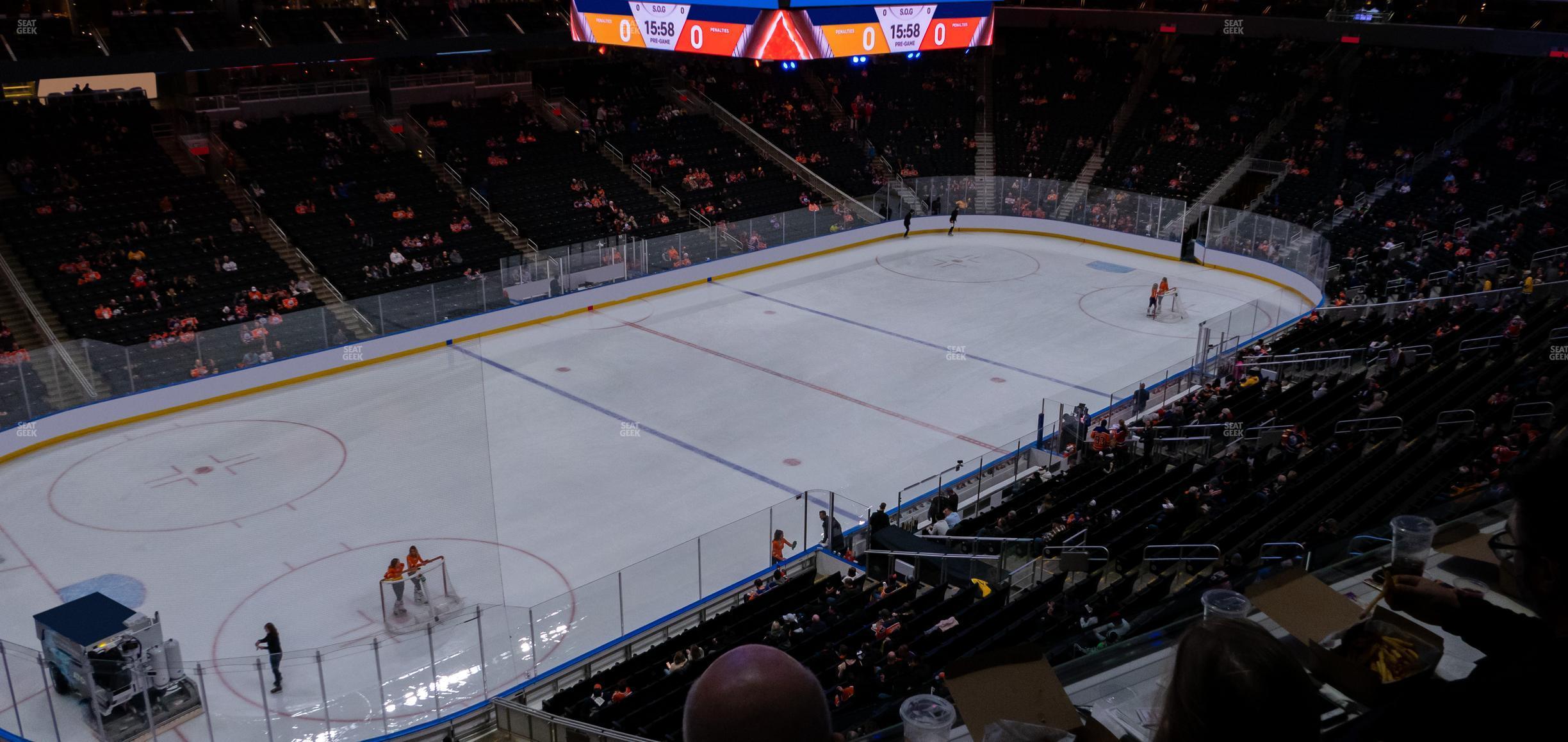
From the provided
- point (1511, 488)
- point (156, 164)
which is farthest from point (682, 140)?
point (1511, 488)

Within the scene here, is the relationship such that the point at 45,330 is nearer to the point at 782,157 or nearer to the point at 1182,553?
the point at 1182,553

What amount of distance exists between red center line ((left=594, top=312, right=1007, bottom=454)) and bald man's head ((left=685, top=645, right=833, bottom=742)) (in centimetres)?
1647

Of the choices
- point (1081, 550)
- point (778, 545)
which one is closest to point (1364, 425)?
point (1081, 550)

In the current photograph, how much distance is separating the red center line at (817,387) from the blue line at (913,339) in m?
3.59

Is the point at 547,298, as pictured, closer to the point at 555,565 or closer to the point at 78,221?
the point at 78,221

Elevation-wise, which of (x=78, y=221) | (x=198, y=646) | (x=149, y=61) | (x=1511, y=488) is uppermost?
(x=149, y=61)

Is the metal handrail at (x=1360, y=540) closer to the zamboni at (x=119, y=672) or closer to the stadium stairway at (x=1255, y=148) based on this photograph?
the zamboni at (x=119, y=672)

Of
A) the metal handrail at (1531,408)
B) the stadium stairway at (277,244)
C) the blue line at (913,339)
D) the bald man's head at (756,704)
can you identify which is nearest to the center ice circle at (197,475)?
the stadium stairway at (277,244)

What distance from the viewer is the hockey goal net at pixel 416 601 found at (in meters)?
13.1

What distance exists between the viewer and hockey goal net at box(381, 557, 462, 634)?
42.9ft

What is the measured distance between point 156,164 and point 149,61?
98.6 inches

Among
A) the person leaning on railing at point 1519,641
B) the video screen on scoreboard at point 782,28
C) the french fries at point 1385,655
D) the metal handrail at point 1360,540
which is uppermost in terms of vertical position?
the video screen on scoreboard at point 782,28

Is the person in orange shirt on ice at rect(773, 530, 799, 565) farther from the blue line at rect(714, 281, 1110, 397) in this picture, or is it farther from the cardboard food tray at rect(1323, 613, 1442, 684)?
the cardboard food tray at rect(1323, 613, 1442, 684)

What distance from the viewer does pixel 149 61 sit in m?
26.5
